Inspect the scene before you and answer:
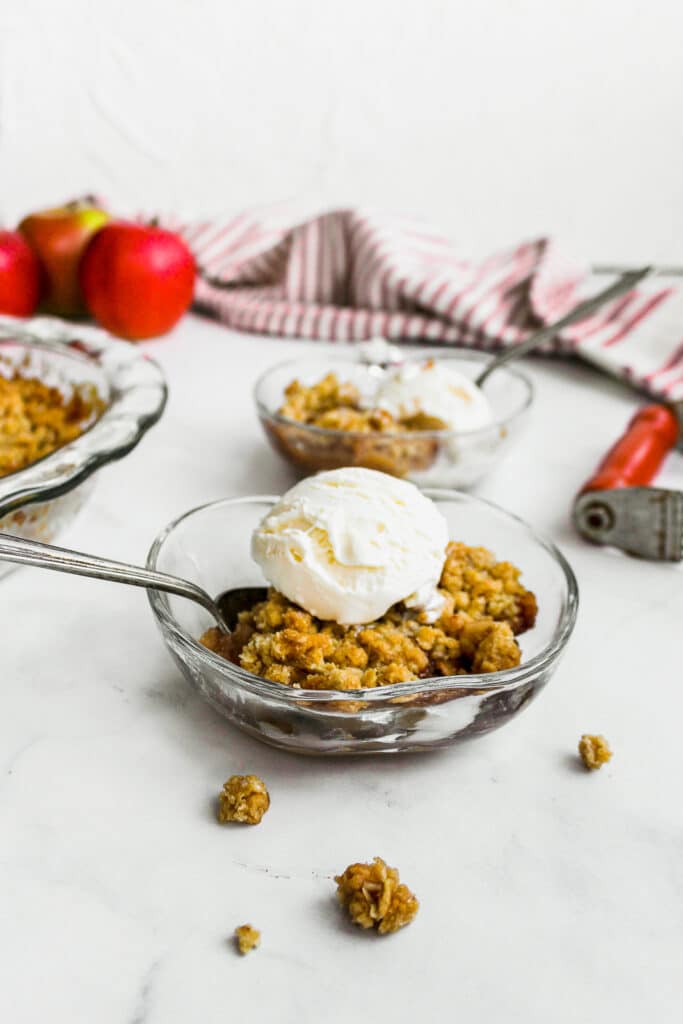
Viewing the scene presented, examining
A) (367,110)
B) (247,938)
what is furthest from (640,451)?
(367,110)

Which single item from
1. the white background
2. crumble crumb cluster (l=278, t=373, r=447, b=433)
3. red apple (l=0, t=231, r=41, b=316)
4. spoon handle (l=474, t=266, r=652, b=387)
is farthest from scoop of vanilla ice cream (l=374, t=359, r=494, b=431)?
the white background

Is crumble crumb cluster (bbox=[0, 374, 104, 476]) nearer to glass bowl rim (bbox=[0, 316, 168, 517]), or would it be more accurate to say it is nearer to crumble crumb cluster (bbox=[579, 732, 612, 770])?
glass bowl rim (bbox=[0, 316, 168, 517])

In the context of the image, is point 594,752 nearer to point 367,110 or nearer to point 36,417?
point 36,417

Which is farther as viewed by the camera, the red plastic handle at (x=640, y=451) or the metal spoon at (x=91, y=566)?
the red plastic handle at (x=640, y=451)

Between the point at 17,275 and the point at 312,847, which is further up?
the point at 312,847

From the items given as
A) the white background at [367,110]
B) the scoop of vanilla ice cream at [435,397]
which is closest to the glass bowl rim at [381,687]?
the scoop of vanilla ice cream at [435,397]

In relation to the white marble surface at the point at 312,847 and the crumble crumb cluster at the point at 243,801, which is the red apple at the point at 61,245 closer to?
the white marble surface at the point at 312,847

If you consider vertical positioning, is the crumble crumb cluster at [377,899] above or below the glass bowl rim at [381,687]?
below
